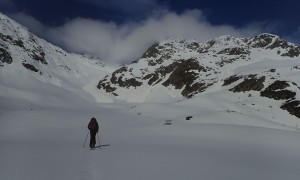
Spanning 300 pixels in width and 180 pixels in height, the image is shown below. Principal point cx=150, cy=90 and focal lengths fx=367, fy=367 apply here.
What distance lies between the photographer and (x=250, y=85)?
72.1 meters

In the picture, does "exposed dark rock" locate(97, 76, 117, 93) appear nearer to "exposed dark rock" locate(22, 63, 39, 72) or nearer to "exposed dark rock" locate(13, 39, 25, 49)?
"exposed dark rock" locate(22, 63, 39, 72)

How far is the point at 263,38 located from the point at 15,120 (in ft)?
467

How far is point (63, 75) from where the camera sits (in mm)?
163000

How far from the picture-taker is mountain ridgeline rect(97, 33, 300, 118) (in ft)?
229

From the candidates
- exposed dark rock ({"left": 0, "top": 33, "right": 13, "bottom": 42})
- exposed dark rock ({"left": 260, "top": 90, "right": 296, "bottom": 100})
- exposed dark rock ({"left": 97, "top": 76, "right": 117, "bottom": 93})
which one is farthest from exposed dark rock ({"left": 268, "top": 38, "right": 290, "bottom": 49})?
exposed dark rock ({"left": 0, "top": 33, "right": 13, "bottom": 42})

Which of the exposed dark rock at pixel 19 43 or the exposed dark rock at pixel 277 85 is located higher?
the exposed dark rock at pixel 19 43

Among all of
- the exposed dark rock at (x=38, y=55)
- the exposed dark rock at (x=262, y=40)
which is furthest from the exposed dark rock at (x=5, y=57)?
the exposed dark rock at (x=262, y=40)

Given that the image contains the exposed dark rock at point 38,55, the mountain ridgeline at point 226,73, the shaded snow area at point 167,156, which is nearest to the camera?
the shaded snow area at point 167,156

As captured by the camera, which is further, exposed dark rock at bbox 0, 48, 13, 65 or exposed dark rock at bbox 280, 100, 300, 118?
exposed dark rock at bbox 0, 48, 13, 65

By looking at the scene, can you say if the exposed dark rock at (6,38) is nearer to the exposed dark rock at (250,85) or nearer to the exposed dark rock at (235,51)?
the exposed dark rock at (235,51)

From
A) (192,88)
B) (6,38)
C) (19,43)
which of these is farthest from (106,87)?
(192,88)

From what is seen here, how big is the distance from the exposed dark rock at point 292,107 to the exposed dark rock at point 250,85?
1071 centimetres

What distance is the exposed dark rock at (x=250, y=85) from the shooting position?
7088 centimetres

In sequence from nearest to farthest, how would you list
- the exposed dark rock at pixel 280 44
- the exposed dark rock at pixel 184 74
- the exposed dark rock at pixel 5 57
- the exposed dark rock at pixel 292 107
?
the exposed dark rock at pixel 292 107
the exposed dark rock at pixel 184 74
the exposed dark rock at pixel 5 57
the exposed dark rock at pixel 280 44
